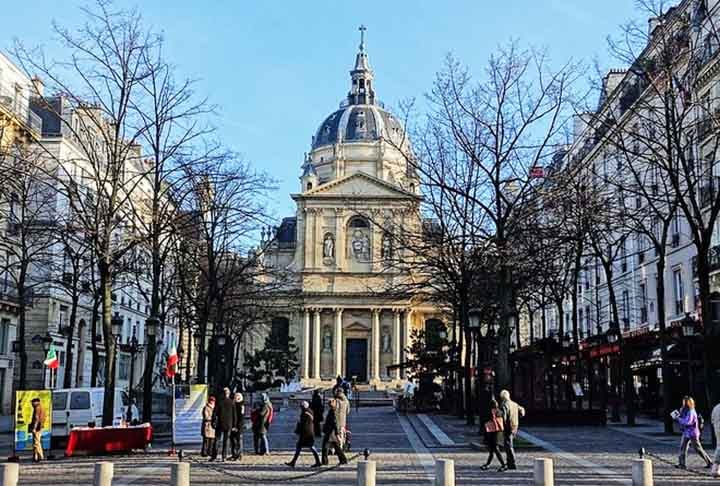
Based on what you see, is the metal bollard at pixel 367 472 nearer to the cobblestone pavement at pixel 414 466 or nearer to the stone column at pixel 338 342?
the cobblestone pavement at pixel 414 466

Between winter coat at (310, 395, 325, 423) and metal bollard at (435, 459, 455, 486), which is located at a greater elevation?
winter coat at (310, 395, 325, 423)

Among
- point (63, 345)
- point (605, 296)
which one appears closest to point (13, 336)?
point (63, 345)

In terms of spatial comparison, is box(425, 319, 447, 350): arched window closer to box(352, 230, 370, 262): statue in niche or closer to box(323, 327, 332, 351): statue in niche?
box(352, 230, 370, 262): statue in niche

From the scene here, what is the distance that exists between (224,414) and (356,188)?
235 ft

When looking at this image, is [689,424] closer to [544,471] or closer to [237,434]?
[544,471]

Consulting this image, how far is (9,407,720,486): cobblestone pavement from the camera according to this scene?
16.0 metres

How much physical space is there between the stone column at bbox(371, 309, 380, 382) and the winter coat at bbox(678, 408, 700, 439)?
241 feet

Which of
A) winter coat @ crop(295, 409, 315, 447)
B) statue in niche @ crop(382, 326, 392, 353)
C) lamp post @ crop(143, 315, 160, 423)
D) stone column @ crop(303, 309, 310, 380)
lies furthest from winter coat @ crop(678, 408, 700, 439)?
statue in niche @ crop(382, 326, 392, 353)

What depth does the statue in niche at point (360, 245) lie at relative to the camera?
92.6 metres

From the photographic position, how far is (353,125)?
352ft

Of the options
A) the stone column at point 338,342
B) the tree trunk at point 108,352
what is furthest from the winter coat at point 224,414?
the stone column at point 338,342

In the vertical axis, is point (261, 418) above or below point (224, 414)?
below

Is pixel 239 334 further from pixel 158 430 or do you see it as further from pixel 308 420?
pixel 308 420

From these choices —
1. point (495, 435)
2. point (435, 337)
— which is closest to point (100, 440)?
point (495, 435)
